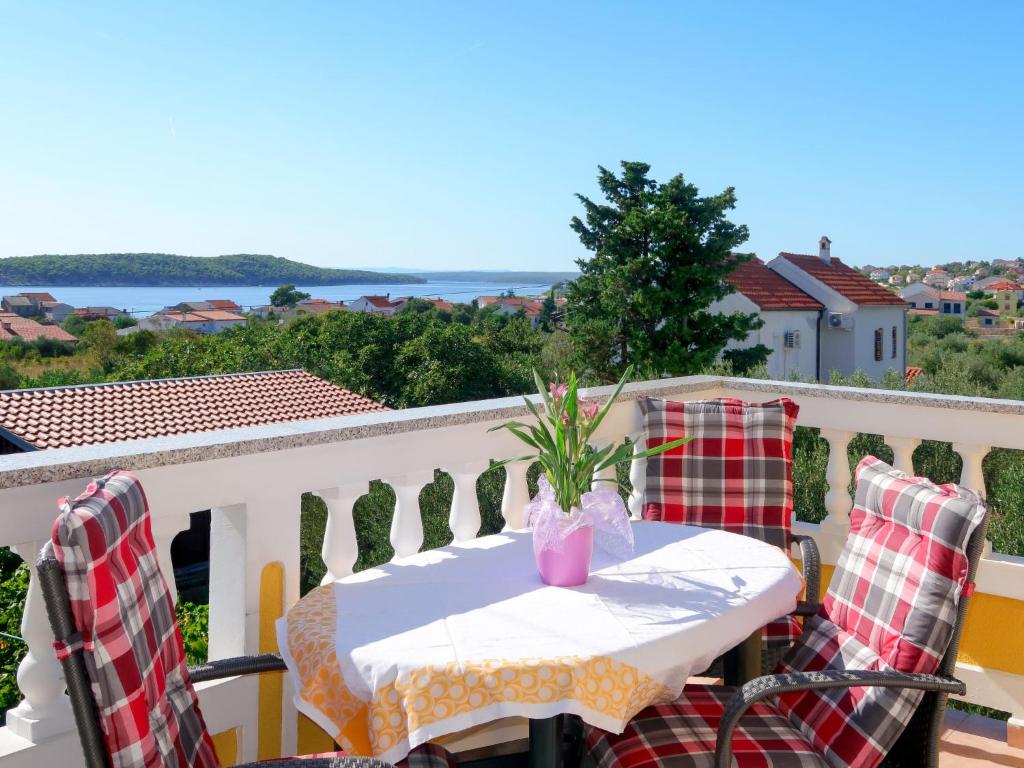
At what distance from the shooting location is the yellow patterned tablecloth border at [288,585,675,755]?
1.27 meters

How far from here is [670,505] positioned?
2418mm

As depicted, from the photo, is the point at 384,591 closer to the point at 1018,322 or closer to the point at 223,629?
the point at 223,629

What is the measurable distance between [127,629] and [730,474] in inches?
65.8

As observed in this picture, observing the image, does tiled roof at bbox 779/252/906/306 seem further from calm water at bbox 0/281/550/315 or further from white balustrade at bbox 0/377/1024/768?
white balustrade at bbox 0/377/1024/768

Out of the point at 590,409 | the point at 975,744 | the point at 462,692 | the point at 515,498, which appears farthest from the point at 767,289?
the point at 462,692

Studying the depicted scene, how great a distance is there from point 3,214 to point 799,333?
1329 inches

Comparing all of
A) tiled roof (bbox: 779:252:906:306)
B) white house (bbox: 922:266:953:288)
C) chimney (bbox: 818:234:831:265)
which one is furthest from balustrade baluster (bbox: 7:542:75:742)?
chimney (bbox: 818:234:831:265)

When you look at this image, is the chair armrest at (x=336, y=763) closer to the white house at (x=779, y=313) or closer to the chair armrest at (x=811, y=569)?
the chair armrest at (x=811, y=569)

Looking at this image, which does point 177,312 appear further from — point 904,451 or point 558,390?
point 558,390

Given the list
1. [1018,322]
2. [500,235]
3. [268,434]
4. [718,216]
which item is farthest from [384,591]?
[500,235]

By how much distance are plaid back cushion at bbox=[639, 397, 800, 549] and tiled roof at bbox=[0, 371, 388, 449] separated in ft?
44.3

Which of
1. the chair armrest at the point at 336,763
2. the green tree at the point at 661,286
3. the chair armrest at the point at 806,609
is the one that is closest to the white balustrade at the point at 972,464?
the chair armrest at the point at 806,609

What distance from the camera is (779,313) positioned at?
27922 mm

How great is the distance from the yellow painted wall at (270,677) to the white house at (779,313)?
25307 millimetres
